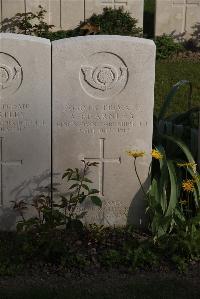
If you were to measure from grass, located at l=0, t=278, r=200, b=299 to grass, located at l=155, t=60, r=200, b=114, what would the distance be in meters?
3.86

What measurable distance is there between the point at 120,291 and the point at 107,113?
4.49ft

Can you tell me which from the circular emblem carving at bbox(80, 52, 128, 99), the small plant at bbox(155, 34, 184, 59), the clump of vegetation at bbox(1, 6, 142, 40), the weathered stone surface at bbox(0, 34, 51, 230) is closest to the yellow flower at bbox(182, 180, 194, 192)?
the circular emblem carving at bbox(80, 52, 128, 99)

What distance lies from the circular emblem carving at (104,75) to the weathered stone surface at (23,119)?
0.95ft

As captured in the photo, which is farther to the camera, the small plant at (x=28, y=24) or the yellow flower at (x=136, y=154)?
the small plant at (x=28, y=24)

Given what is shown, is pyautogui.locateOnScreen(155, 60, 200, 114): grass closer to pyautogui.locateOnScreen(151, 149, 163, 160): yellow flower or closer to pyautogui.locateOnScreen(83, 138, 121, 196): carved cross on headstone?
pyautogui.locateOnScreen(83, 138, 121, 196): carved cross on headstone

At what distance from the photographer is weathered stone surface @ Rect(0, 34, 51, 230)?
4816 mm

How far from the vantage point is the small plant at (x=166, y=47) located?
449 inches

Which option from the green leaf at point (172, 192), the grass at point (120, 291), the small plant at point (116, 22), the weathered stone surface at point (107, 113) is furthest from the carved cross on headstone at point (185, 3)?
the grass at point (120, 291)

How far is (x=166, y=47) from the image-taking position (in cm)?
1152

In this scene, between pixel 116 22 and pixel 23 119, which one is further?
pixel 116 22

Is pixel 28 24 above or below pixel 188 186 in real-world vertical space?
above

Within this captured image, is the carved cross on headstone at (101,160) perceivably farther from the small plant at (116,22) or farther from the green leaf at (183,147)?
the small plant at (116,22)

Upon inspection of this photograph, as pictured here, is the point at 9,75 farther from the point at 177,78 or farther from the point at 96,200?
the point at 177,78

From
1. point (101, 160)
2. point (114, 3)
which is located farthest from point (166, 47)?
point (101, 160)
